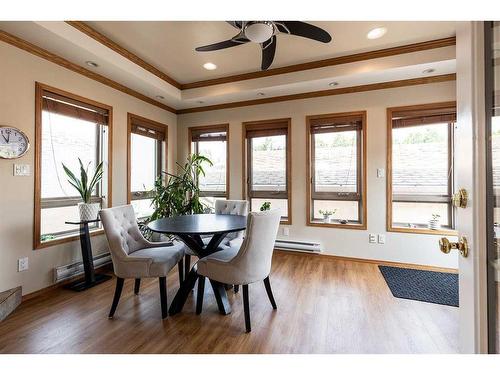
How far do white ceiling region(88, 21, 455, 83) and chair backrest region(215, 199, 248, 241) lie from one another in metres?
1.85

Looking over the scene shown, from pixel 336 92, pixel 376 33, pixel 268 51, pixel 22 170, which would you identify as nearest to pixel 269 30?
pixel 268 51

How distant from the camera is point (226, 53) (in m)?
2.88

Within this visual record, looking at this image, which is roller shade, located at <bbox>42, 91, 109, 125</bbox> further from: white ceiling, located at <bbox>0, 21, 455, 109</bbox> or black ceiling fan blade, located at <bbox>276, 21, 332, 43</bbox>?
black ceiling fan blade, located at <bbox>276, 21, 332, 43</bbox>

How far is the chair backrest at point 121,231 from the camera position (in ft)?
6.53

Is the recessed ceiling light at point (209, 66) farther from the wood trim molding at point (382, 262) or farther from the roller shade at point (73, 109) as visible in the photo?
the wood trim molding at point (382, 262)

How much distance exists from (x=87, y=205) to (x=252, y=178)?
240 centimetres

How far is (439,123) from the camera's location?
3.10m

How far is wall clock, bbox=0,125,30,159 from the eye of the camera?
6.93 ft

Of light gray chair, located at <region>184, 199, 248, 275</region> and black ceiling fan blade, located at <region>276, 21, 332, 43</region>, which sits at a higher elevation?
black ceiling fan blade, located at <region>276, 21, 332, 43</region>

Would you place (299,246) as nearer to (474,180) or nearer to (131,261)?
(131,261)

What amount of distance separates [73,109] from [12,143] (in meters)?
0.81

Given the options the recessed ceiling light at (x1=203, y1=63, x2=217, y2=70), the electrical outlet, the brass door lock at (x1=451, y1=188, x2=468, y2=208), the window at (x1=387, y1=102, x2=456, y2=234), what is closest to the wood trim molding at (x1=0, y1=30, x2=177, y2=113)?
the recessed ceiling light at (x1=203, y1=63, x2=217, y2=70)

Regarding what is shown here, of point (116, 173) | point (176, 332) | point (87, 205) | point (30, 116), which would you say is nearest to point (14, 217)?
point (87, 205)

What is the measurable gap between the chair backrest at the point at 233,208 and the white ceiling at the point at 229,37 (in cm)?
185
